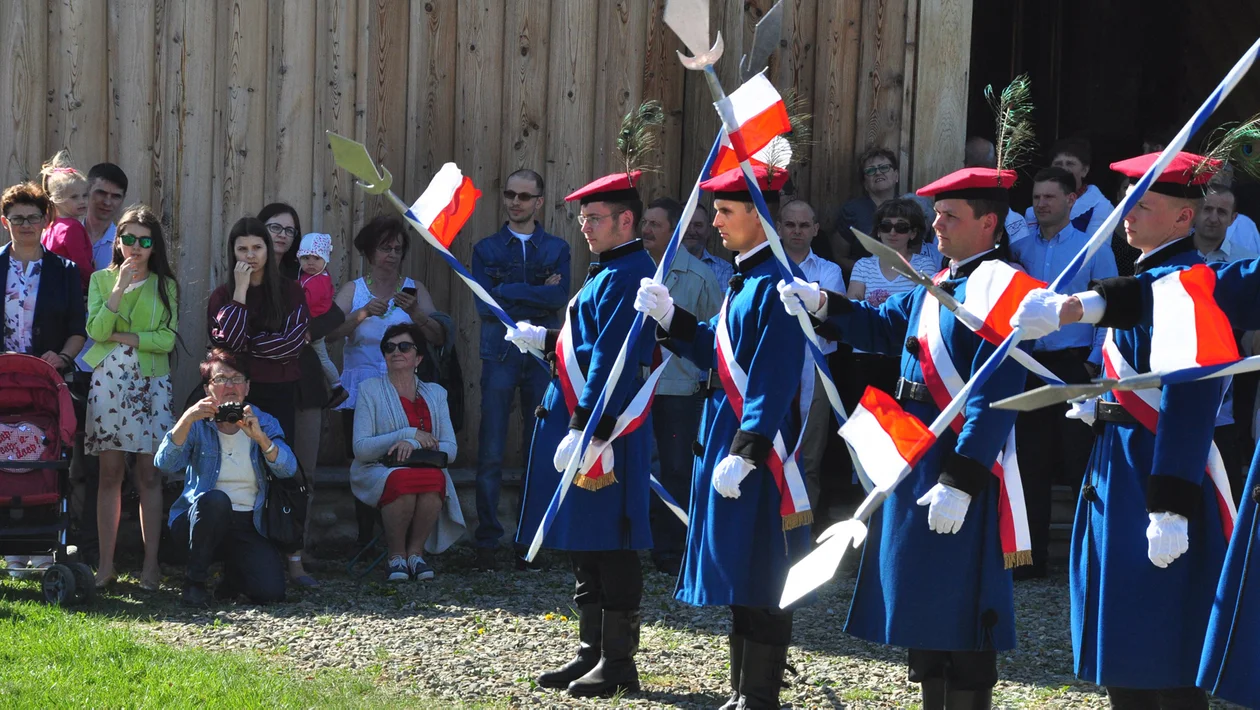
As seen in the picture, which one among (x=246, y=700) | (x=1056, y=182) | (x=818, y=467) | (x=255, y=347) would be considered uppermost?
A: (x=1056, y=182)

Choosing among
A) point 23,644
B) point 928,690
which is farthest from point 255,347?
point 928,690

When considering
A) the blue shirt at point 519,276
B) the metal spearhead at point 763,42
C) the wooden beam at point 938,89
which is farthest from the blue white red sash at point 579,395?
the wooden beam at point 938,89

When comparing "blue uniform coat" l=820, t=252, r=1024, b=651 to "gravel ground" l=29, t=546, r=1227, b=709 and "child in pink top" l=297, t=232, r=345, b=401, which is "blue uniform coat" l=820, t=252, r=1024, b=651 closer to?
"gravel ground" l=29, t=546, r=1227, b=709

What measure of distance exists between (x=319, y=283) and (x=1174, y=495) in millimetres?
4726

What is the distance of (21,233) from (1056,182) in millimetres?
4665

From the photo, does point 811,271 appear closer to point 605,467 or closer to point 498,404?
point 498,404

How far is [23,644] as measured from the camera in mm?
5066

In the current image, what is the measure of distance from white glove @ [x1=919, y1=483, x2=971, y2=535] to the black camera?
339 cm

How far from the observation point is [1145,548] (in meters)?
3.64

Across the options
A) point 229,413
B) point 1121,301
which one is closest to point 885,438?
point 1121,301

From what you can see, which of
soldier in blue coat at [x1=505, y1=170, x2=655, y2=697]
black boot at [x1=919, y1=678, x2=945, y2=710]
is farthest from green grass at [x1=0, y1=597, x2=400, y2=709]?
black boot at [x1=919, y1=678, x2=945, y2=710]

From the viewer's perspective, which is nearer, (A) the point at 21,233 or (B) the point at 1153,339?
(B) the point at 1153,339

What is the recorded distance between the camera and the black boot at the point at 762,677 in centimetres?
441

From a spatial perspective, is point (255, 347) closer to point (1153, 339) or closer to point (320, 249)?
point (320, 249)
